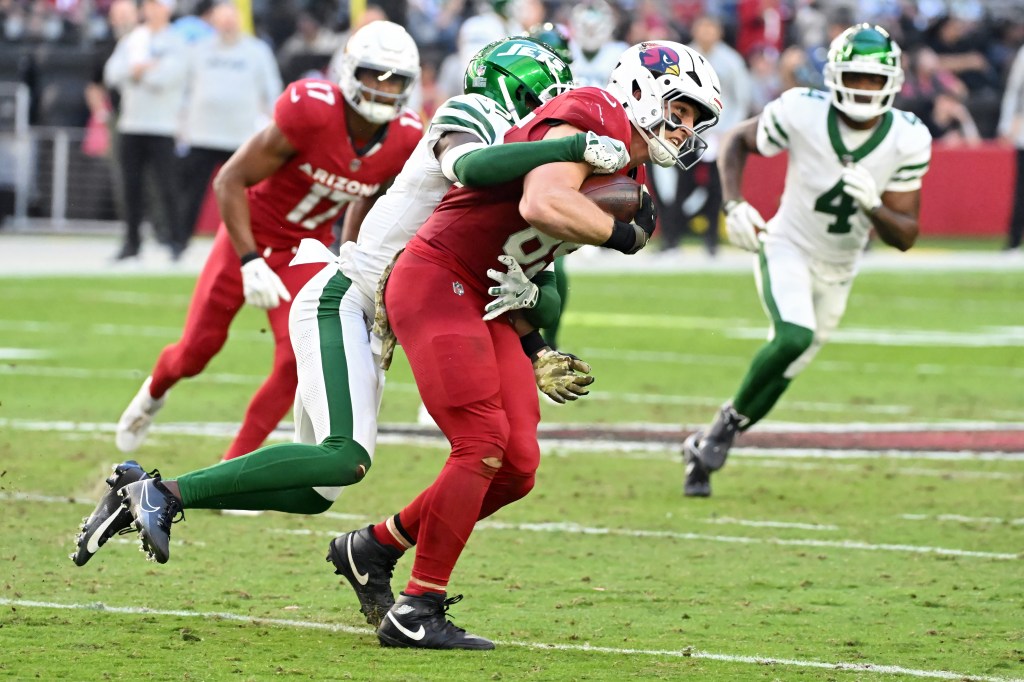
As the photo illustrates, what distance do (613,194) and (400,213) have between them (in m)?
0.93

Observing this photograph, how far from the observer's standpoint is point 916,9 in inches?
937

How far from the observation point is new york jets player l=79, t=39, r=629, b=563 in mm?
5016

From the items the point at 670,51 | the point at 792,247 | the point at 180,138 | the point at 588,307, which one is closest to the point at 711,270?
the point at 588,307

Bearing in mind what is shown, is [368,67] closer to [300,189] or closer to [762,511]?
[300,189]

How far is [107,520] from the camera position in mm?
5148

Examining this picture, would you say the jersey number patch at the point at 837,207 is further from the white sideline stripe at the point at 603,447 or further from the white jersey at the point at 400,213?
the white jersey at the point at 400,213

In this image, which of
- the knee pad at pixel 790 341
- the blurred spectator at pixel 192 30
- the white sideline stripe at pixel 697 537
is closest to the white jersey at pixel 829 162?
the knee pad at pixel 790 341

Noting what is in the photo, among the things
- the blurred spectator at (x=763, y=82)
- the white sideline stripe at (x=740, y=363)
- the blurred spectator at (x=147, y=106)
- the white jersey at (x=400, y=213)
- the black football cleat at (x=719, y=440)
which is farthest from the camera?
the blurred spectator at (x=763, y=82)

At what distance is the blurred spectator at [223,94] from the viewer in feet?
52.1

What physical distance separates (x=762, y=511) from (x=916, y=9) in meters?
17.8

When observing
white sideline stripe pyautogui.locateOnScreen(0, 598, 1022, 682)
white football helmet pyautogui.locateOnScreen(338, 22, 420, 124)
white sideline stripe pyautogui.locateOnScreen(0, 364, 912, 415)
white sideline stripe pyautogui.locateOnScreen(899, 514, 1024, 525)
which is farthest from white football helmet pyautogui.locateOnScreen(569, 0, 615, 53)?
white sideline stripe pyautogui.locateOnScreen(0, 598, 1022, 682)

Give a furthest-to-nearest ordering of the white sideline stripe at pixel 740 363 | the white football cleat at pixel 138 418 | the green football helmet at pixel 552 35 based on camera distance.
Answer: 1. the white sideline stripe at pixel 740 363
2. the green football helmet at pixel 552 35
3. the white football cleat at pixel 138 418

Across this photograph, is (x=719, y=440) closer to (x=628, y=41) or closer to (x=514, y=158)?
(x=514, y=158)

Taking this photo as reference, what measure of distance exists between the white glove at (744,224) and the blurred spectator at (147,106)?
364 inches
